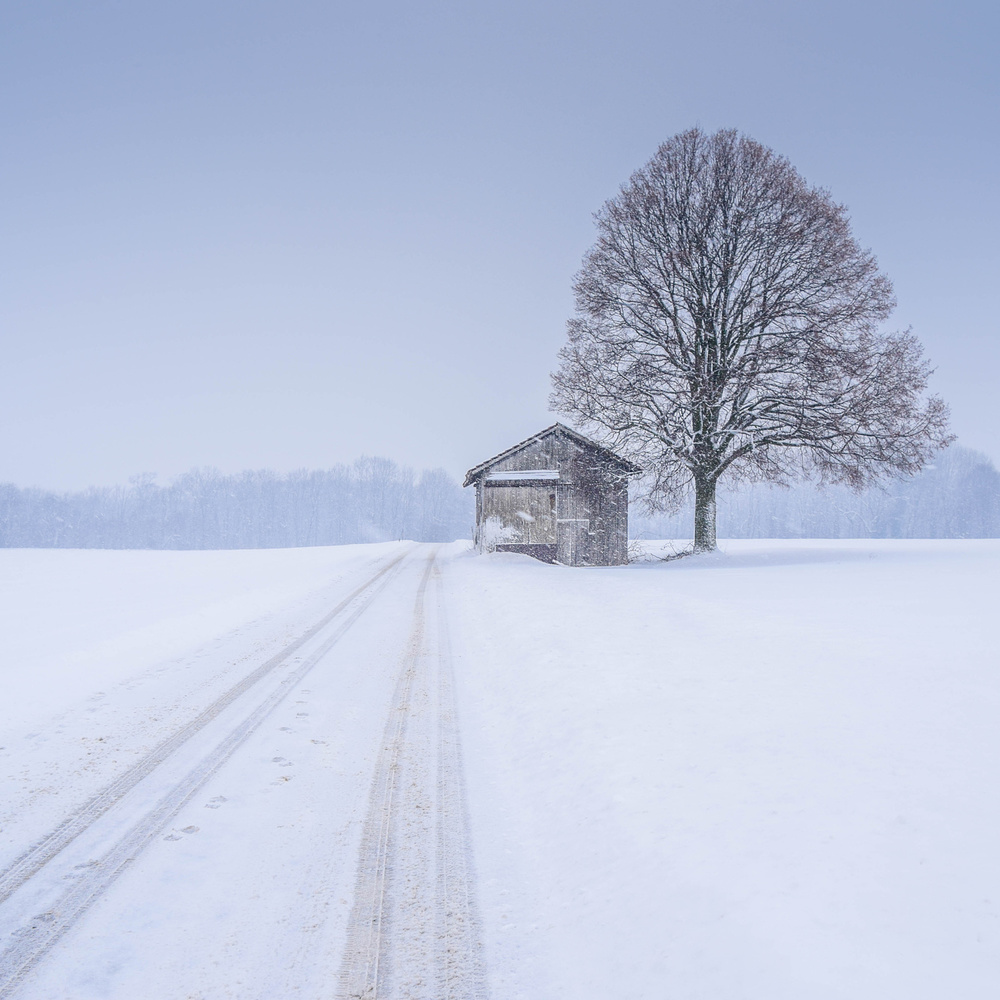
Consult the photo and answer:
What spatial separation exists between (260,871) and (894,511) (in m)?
93.3

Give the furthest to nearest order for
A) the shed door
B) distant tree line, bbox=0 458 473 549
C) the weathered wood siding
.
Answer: distant tree line, bbox=0 458 473 549
the weathered wood siding
the shed door

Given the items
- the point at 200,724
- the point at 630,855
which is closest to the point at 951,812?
the point at 630,855

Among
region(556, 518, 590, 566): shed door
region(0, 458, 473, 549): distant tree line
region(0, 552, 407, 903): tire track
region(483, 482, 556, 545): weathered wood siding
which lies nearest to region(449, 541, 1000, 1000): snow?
region(0, 552, 407, 903): tire track

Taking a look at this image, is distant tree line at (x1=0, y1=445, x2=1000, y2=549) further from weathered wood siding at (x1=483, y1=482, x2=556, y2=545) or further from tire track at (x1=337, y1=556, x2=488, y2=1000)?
tire track at (x1=337, y1=556, x2=488, y2=1000)

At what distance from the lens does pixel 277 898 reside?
2.62 m

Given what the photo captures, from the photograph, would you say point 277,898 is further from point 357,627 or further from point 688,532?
point 688,532

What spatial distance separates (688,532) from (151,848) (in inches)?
3770

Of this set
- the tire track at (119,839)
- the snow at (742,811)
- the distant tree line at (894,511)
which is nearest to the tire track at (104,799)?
the tire track at (119,839)

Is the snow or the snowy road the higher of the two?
the snow

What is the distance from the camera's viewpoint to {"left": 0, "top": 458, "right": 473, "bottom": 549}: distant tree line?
91.6 metres

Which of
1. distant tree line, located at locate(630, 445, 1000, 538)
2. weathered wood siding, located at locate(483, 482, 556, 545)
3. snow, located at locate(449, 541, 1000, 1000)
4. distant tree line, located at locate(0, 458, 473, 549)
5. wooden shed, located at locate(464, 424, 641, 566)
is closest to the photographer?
snow, located at locate(449, 541, 1000, 1000)

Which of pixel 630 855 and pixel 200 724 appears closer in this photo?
pixel 630 855

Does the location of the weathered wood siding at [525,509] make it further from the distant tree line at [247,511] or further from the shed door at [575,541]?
the distant tree line at [247,511]

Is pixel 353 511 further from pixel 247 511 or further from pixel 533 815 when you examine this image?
pixel 533 815
